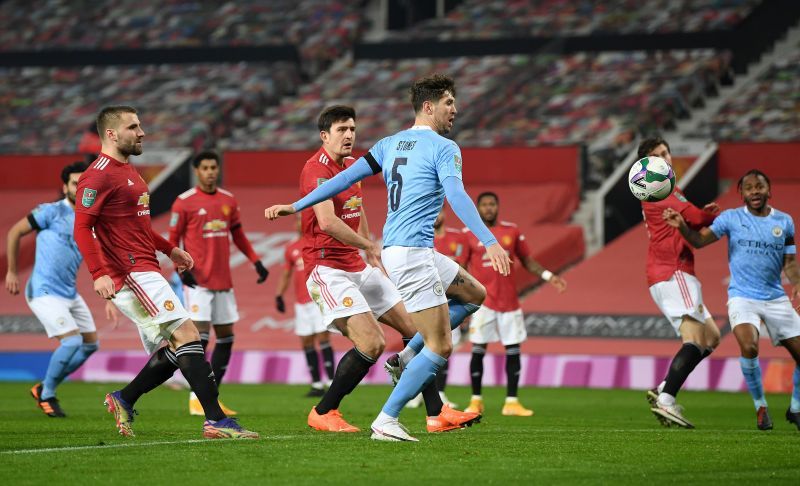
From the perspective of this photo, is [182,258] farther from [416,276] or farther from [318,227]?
[416,276]

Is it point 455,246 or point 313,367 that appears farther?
point 313,367

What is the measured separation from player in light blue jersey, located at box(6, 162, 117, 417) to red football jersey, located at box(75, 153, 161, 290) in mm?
3587

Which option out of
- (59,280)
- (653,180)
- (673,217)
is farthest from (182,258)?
(673,217)

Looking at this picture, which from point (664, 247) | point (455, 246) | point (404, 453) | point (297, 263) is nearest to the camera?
point (404, 453)

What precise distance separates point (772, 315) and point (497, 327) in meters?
4.04

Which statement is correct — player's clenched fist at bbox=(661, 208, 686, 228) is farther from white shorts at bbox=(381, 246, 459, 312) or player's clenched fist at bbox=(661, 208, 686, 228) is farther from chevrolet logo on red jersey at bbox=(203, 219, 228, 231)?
chevrolet logo on red jersey at bbox=(203, 219, 228, 231)

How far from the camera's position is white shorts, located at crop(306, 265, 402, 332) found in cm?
952

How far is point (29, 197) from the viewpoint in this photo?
2803 centimetres

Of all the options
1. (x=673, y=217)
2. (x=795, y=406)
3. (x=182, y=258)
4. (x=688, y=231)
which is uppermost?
(x=673, y=217)

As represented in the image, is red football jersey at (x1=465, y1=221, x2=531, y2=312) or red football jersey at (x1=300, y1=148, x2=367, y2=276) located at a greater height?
red football jersey at (x1=300, y1=148, x2=367, y2=276)

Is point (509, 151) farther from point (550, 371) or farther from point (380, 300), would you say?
point (380, 300)

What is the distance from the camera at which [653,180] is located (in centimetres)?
1085

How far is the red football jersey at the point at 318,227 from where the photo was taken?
9773 millimetres

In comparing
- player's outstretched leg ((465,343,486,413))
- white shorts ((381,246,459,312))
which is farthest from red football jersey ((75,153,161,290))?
player's outstretched leg ((465,343,486,413))
